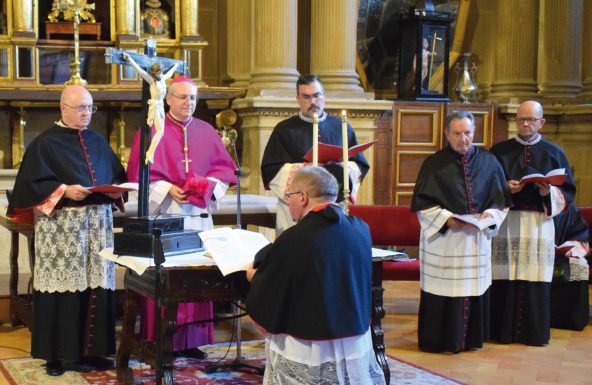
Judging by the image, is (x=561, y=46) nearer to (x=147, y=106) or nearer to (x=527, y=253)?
(x=527, y=253)

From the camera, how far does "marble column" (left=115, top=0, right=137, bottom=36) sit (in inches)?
386

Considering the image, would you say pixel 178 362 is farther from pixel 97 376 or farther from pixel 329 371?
pixel 329 371

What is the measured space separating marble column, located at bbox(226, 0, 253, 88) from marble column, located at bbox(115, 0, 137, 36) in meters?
1.39

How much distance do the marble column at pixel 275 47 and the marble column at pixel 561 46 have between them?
3511 mm

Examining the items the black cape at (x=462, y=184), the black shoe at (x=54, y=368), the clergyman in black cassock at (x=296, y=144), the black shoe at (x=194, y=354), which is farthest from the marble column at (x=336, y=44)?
the black shoe at (x=54, y=368)

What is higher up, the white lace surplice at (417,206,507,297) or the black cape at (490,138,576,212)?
the black cape at (490,138,576,212)

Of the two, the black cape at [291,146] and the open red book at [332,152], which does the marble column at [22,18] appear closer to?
the black cape at [291,146]

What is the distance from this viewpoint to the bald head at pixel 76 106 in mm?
5938

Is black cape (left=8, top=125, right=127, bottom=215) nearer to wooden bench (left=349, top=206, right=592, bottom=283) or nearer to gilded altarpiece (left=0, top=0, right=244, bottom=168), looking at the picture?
wooden bench (left=349, top=206, right=592, bottom=283)

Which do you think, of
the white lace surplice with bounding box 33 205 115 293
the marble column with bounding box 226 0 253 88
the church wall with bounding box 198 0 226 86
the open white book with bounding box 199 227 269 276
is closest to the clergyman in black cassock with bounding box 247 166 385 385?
the open white book with bounding box 199 227 269 276

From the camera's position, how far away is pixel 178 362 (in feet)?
20.6

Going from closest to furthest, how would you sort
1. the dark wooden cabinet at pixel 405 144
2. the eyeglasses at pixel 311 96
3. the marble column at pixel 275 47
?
the eyeglasses at pixel 311 96 → the marble column at pixel 275 47 → the dark wooden cabinet at pixel 405 144

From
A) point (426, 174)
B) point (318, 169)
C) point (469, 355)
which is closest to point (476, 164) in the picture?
point (426, 174)

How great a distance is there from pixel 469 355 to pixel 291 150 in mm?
1916
